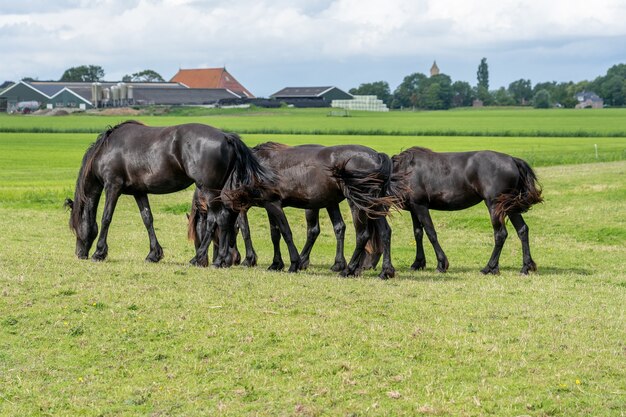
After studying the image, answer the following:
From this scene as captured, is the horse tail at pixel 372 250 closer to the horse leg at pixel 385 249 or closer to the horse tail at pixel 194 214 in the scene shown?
the horse leg at pixel 385 249

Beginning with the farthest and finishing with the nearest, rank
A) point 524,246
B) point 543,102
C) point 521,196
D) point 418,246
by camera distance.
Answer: point 543,102 → point 418,246 → point 524,246 → point 521,196

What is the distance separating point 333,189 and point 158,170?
2903 millimetres

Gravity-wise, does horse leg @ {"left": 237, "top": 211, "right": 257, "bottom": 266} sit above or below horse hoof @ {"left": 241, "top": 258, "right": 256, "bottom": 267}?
above

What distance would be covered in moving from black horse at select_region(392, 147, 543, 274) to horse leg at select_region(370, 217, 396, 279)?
2.66 ft

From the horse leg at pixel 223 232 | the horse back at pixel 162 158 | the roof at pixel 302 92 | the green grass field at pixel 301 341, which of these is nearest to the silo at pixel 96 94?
the roof at pixel 302 92

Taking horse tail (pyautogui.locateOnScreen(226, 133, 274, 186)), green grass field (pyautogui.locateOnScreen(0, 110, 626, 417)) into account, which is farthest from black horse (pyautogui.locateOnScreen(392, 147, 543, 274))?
horse tail (pyautogui.locateOnScreen(226, 133, 274, 186))

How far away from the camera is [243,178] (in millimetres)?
14859

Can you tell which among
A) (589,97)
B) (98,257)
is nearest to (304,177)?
(98,257)

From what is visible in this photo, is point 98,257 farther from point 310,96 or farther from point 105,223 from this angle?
point 310,96

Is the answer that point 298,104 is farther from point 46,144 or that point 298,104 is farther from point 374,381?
point 374,381

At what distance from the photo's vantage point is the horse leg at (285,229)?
15117 millimetres

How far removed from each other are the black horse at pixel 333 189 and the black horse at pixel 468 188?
88 centimetres

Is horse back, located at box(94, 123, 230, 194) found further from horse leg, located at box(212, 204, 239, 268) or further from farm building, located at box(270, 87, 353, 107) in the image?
farm building, located at box(270, 87, 353, 107)

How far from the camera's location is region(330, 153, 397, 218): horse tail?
47.4ft
